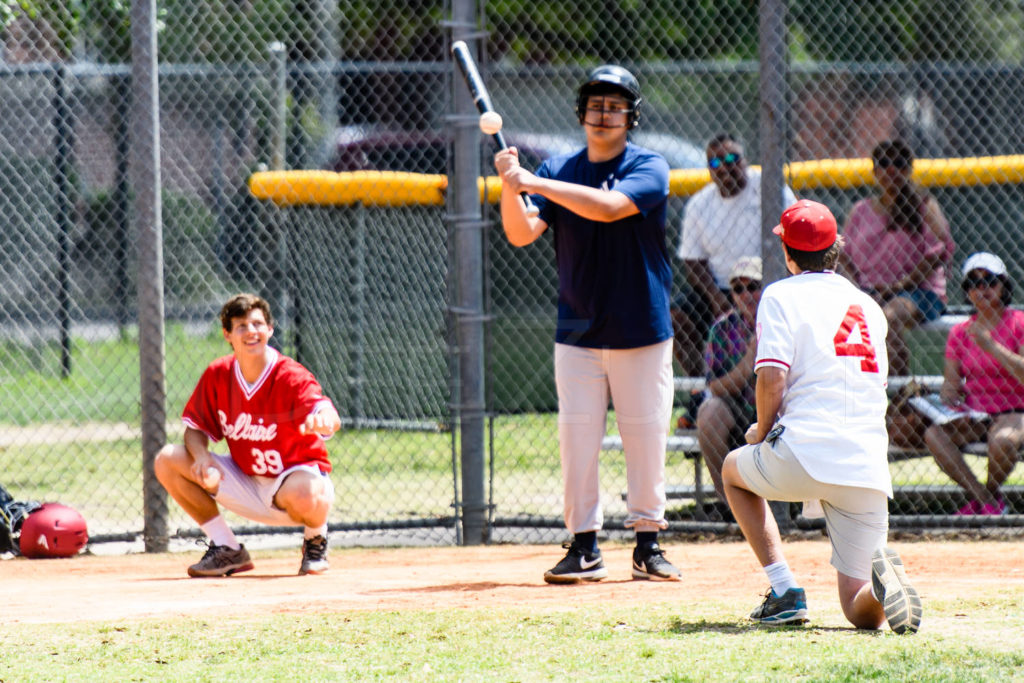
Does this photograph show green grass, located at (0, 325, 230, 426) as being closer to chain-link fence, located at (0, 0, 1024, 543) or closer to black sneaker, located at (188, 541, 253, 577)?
chain-link fence, located at (0, 0, 1024, 543)

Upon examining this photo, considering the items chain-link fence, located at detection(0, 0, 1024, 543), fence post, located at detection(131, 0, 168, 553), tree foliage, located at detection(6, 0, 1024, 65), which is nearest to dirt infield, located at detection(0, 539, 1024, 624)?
chain-link fence, located at detection(0, 0, 1024, 543)

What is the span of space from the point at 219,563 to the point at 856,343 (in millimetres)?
3097

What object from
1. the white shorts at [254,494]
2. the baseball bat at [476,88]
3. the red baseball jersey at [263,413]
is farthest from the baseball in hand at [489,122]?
the white shorts at [254,494]

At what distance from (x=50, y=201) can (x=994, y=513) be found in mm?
6862

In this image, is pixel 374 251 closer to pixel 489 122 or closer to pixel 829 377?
pixel 489 122

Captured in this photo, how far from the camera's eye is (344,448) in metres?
9.28

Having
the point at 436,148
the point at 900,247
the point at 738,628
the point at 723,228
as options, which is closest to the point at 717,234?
the point at 723,228

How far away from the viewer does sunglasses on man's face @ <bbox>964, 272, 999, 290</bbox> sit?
6.73 metres

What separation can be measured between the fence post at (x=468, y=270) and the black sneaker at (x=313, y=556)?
1.12 meters

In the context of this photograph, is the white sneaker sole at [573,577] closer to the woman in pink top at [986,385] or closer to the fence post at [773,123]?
the fence post at [773,123]

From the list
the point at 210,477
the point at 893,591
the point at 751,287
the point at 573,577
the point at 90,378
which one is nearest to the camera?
the point at 893,591

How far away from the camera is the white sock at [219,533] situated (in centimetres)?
592

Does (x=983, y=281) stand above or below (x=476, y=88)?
below

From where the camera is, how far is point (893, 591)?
3.97 metres
